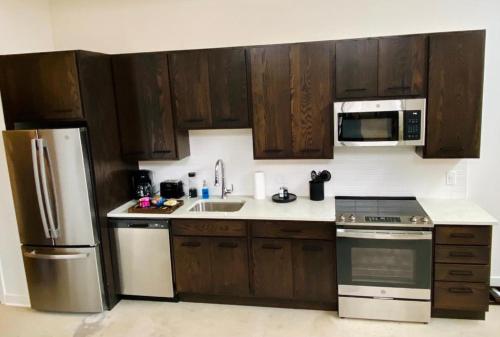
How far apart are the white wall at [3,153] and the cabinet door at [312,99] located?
2.45 m

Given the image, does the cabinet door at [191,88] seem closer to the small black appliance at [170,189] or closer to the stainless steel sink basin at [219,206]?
the small black appliance at [170,189]

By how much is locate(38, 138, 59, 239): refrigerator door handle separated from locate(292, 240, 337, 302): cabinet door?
198 centimetres

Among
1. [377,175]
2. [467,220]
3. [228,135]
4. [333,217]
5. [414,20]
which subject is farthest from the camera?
[228,135]

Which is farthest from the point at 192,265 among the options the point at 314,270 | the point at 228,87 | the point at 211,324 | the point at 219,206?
the point at 228,87

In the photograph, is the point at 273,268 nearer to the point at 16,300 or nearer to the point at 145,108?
the point at 145,108

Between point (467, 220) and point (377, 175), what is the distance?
83cm

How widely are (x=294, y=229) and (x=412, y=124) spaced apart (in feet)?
4.06

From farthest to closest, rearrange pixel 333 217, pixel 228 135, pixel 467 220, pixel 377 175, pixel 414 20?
pixel 228 135 → pixel 377 175 → pixel 414 20 → pixel 333 217 → pixel 467 220

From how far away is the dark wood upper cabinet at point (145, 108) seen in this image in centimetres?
326

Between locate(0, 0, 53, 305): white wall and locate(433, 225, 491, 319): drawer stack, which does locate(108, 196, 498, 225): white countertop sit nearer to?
locate(433, 225, 491, 319): drawer stack

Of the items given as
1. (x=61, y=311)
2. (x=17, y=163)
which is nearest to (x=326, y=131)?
(x=17, y=163)

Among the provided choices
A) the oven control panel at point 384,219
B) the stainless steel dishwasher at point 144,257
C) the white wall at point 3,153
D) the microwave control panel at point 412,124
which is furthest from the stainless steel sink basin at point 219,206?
the white wall at point 3,153

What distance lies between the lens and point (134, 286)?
3326 millimetres

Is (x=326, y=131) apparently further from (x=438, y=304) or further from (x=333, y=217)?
(x=438, y=304)
